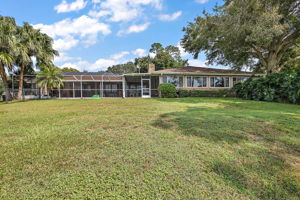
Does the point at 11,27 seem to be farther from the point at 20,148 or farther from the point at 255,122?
the point at 255,122

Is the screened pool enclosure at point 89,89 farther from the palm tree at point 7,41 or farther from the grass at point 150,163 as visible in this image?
the grass at point 150,163

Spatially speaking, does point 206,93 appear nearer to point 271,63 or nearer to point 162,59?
point 271,63

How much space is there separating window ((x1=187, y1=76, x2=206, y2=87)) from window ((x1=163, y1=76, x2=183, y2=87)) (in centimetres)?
91

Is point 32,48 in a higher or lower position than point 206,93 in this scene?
higher

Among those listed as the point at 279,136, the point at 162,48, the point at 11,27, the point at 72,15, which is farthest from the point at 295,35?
the point at 162,48

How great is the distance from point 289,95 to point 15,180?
1436cm

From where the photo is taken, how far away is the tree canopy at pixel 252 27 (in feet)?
33.2

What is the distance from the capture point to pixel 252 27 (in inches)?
412

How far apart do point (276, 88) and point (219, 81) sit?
19.9 feet

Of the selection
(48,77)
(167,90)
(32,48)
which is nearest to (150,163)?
(167,90)

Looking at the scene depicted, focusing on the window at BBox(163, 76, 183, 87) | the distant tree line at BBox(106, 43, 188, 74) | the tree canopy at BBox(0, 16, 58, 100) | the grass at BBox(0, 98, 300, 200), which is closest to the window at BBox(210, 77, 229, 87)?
the window at BBox(163, 76, 183, 87)

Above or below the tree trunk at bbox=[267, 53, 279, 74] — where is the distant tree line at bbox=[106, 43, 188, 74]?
above

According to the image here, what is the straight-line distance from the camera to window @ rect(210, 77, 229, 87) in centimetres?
1686

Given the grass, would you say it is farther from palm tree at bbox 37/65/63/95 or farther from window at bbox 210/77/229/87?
window at bbox 210/77/229/87
